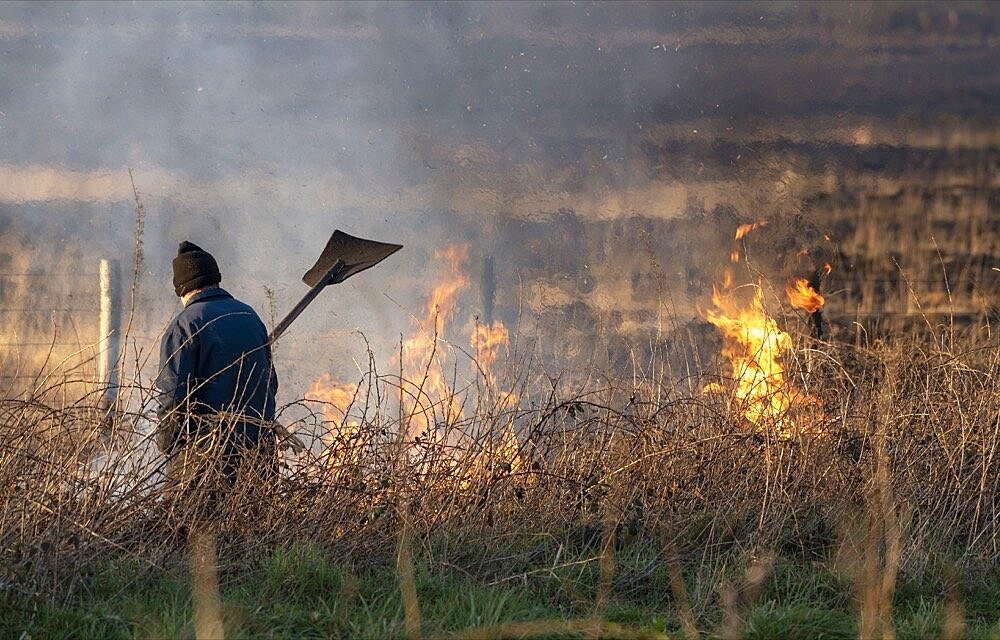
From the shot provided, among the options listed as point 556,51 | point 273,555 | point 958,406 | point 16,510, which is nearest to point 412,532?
point 273,555

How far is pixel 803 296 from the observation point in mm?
8312

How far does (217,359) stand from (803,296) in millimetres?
4892

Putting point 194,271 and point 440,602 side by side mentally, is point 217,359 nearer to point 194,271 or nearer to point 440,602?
point 194,271

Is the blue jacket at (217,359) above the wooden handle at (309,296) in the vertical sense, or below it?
below

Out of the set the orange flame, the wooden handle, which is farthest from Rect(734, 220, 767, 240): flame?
the wooden handle

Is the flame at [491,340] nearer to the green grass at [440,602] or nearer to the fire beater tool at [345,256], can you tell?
the fire beater tool at [345,256]

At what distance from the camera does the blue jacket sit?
4.54m

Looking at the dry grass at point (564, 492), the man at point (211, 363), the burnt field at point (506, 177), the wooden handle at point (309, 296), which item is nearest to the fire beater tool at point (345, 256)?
the wooden handle at point (309, 296)

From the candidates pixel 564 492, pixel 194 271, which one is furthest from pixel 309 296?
pixel 564 492

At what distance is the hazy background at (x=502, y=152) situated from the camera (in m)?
8.27

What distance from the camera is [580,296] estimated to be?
8594 millimetres

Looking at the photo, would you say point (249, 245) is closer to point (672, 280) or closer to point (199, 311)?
point (672, 280)

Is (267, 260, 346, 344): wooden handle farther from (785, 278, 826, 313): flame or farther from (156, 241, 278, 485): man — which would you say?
(785, 278, 826, 313): flame

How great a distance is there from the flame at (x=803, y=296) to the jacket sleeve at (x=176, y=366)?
193 inches
